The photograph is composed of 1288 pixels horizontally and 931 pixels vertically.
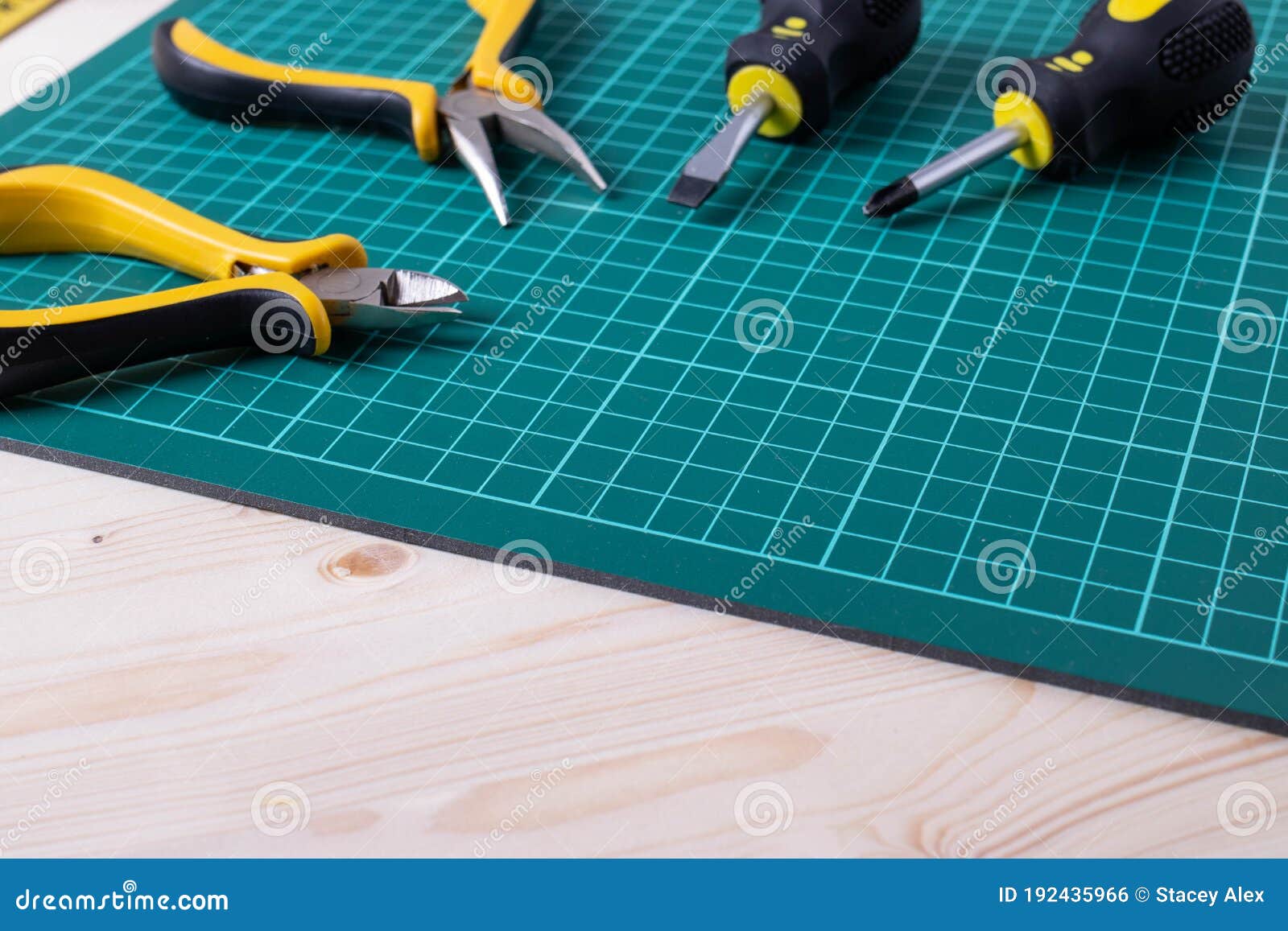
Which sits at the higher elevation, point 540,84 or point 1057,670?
point 540,84

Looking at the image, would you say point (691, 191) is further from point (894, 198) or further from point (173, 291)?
point (173, 291)

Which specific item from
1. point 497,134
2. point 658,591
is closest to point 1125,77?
point 497,134

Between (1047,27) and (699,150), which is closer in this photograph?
(699,150)

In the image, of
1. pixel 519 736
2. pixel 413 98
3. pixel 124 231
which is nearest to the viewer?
pixel 519 736

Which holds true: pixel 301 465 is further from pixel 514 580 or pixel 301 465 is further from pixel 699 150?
pixel 699 150

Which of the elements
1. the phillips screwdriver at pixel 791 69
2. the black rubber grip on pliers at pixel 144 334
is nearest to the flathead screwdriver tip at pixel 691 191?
the phillips screwdriver at pixel 791 69

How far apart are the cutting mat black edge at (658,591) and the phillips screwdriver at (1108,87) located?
516 millimetres

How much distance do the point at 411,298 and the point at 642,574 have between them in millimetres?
373

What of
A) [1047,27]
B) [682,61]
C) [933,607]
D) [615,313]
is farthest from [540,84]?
[933,607]

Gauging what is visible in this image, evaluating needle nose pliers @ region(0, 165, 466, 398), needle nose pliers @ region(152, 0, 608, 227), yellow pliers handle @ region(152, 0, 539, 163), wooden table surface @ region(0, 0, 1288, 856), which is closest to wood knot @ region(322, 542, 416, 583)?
wooden table surface @ region(0, 0, 1288, 856)

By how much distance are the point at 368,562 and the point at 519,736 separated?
0.20 meters

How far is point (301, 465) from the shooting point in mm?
1122

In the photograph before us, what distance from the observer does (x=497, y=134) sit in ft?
4.76

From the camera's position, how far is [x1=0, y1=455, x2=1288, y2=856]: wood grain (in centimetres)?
86
